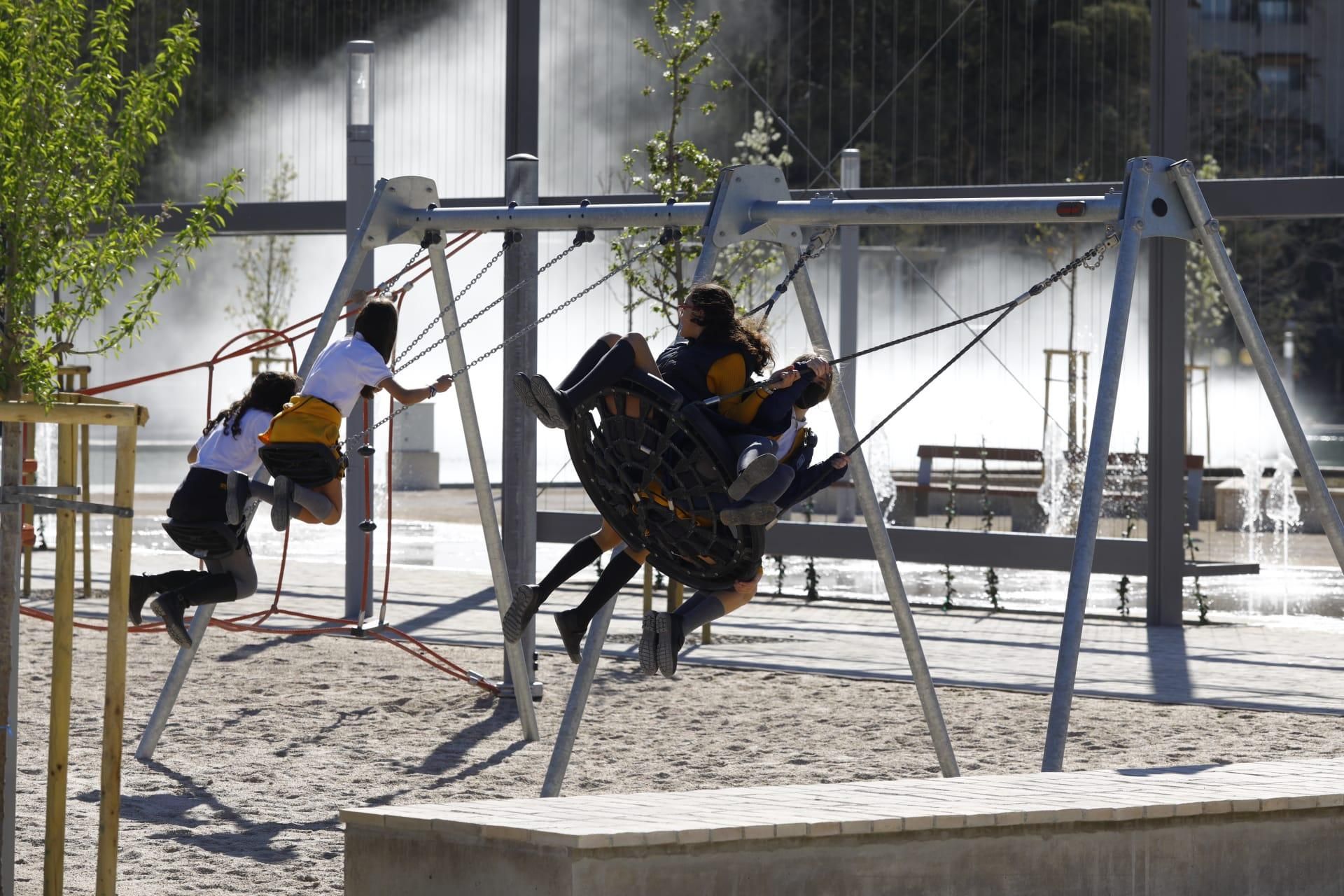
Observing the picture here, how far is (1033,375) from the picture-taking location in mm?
24219

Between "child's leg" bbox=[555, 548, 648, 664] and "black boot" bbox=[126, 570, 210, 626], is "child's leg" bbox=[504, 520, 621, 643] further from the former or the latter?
"black boot" bbox=[126, 570, 210, 626]

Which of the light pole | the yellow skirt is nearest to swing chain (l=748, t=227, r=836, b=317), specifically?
the yellow skirt

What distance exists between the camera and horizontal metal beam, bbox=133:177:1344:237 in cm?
1212

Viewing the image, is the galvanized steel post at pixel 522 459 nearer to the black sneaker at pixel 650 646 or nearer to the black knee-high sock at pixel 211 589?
the black knee-high sock at pixel 211 589

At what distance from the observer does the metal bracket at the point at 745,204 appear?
727 centimetres

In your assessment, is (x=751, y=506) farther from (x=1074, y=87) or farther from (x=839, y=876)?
(x=1074, y=87)

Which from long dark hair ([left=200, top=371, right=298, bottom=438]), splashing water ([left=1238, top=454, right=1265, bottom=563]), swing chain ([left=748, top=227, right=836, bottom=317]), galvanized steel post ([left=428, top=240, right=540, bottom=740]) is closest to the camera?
swing chain ([left=748, top=227, right=836, bottom=317])

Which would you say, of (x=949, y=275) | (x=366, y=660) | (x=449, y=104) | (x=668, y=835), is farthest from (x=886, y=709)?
(x=949, y=275)

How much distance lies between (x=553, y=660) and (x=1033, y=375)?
14.2m

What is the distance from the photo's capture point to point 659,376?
6.46m

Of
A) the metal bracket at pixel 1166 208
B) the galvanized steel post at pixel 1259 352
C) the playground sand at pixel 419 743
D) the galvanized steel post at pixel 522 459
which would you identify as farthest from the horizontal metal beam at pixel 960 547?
the metal bracket at pixel 1166 208

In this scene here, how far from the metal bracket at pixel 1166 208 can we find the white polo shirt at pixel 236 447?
3.36 meters

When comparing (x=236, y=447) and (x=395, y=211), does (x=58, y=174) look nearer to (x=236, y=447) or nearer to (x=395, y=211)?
(x=236, y=447)

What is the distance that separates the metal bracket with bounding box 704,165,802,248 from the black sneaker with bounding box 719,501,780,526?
1455 mm
